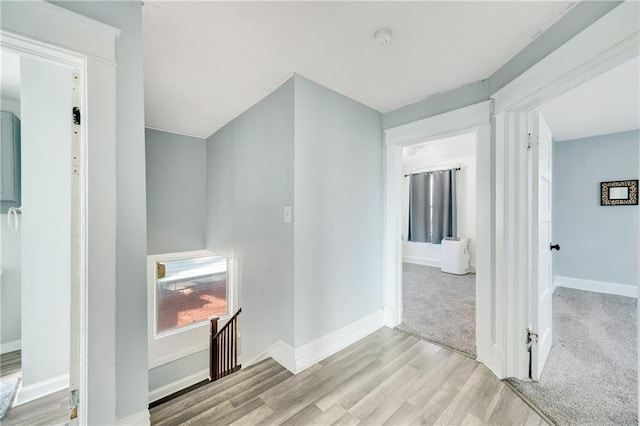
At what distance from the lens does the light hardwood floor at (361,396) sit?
4.81ft

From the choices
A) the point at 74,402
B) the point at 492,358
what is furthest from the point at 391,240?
the point at 74,402

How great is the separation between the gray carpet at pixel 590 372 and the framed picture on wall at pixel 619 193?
5.06 feet

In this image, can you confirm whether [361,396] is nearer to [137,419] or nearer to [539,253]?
[137,419]

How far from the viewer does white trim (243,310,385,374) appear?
6.40 ft

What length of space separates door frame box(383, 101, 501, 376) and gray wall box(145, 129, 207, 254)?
2.64 m

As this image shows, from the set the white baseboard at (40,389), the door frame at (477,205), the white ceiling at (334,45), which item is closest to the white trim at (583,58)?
the white ceiling at (334,45)

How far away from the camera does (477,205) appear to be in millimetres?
2051

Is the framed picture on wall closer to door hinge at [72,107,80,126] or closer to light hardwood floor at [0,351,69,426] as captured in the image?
door hinge at [72,107,80,126]

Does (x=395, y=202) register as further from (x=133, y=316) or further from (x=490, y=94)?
(x=133, y=316)

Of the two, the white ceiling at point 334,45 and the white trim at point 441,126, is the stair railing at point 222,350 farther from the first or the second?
→ the white trim at point 441,126

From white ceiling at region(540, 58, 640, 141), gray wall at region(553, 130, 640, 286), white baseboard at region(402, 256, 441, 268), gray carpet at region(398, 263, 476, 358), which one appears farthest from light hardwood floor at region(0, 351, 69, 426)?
gray wall at region(553, 130, 640, 286)

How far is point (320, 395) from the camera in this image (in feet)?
5.46

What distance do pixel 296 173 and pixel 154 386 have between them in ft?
11.0

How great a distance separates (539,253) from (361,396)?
1.64 metres
